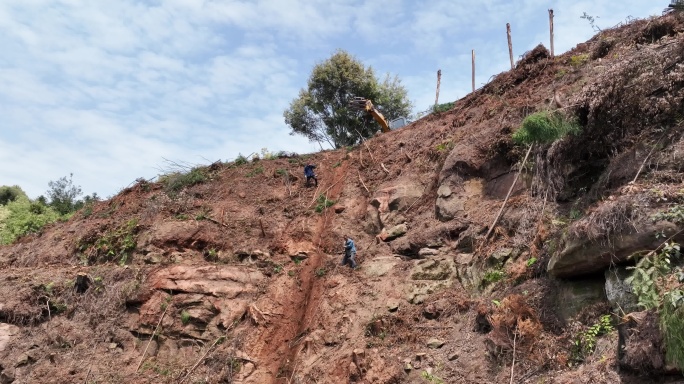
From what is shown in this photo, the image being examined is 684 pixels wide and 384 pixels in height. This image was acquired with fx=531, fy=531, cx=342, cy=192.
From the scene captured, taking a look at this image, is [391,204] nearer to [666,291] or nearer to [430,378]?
[430,378]

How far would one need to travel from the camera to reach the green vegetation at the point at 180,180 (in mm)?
16156

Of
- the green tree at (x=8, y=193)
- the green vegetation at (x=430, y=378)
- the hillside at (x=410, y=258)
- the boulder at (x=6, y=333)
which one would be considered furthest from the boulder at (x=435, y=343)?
the green tree at (x=8, y=193)

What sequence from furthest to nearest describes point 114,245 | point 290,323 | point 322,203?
point 322,203, point 114,245, point 290,323

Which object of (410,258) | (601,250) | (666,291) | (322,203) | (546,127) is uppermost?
(322,203)

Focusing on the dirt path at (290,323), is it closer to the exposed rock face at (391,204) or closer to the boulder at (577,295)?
the exposed rock face at (391,204)

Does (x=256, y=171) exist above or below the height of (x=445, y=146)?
above

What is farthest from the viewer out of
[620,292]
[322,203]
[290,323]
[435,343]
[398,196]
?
[322,203]

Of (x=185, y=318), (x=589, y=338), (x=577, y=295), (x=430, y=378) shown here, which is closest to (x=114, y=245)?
(x=185, y=318)

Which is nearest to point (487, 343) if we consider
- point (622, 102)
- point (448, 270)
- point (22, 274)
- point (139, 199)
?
point (448, 270)

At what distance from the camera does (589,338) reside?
6.38 m

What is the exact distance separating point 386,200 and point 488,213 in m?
3.30

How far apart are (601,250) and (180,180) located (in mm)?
13107

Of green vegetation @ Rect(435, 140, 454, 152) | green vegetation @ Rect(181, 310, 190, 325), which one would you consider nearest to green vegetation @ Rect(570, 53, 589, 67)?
green vegetation @ Rect(435, 140, 454, 152)

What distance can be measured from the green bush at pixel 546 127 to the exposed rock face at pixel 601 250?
2097 mm
